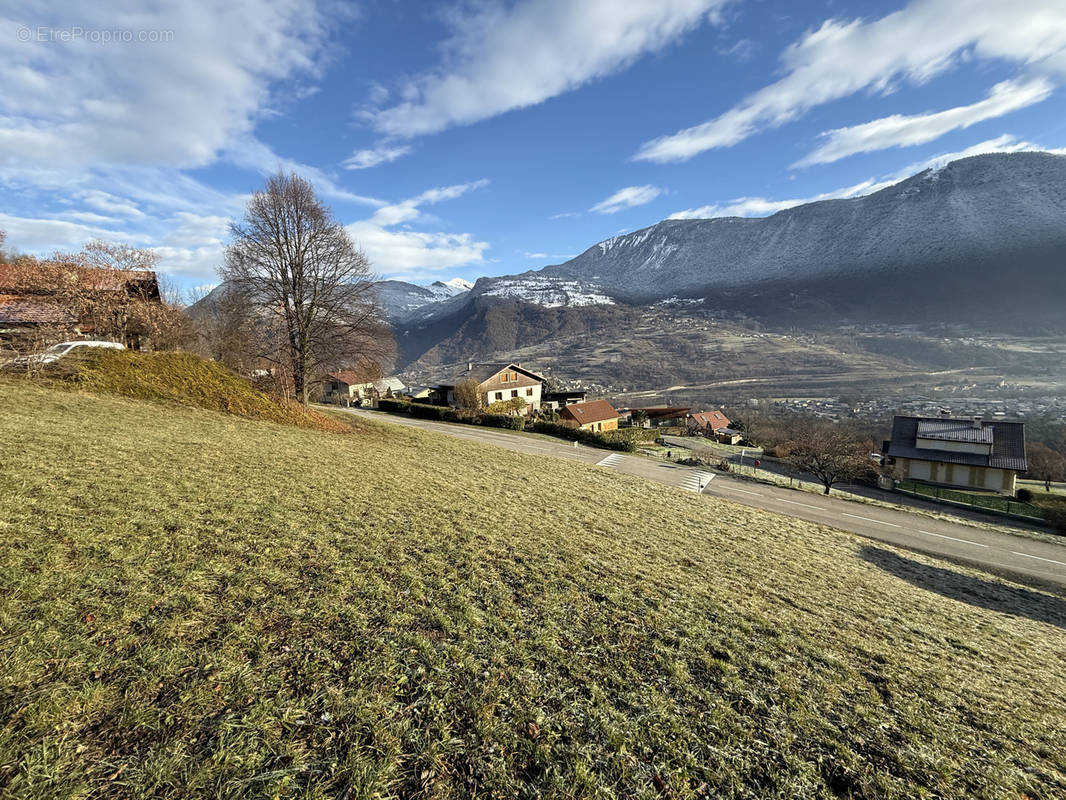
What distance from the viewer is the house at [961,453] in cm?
3528

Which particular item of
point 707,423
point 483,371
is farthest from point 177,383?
point 707,423

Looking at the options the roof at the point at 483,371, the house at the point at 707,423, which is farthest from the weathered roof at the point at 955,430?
the roof at the point at 483,371

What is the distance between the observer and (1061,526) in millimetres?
22125

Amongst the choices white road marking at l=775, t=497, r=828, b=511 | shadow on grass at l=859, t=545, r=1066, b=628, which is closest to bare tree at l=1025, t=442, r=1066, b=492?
white road marking at l=775, t=497, r=828, b=511

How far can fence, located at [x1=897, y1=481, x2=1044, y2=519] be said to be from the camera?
26578mm

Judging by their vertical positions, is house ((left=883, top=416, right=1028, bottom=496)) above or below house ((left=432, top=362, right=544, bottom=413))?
below

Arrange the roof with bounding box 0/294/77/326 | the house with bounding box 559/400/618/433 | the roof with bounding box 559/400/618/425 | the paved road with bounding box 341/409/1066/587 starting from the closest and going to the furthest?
1. the paved road with bounding box 341/409/1066/587
2. the roof with bounding box 0/294/77/326
3. the house with bounding box 559/400/618/433
4. the roof with bounding box 559/400/618/425

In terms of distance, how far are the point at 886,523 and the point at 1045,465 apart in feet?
168

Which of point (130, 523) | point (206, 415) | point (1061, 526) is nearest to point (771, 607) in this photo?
point (130, 523)

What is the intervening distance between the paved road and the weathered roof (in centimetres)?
2450

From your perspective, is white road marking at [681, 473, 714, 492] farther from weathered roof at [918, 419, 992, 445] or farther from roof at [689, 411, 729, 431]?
roof at [689, 411, 729, 431]

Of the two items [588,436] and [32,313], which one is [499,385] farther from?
[32,313]

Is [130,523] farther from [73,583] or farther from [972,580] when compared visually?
Result: [972,580]

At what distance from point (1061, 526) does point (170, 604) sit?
123 ft
